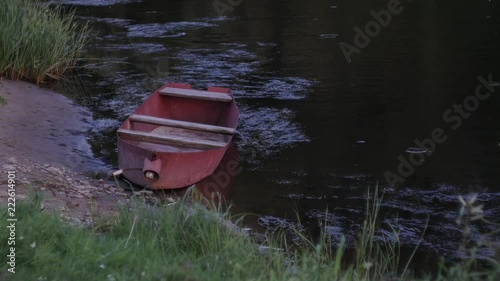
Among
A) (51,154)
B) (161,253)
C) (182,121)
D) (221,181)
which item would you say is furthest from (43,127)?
(161,253)

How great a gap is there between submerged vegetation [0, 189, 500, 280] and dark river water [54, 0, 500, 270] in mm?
2245

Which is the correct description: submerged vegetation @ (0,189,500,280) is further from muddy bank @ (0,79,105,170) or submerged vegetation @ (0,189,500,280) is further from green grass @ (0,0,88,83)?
green grass @ (0,0,88,83)

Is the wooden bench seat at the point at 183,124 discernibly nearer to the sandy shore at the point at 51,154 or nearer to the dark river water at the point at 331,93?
the dark river water at the point at 331,93

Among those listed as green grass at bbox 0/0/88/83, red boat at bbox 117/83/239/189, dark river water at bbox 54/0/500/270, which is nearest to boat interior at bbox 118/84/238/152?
red boat at bbox 117/83/239/189

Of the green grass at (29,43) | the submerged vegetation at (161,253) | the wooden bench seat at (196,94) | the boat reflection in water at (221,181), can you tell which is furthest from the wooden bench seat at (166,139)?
the green grass at (29,43)

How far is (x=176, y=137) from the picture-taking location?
9.48 metres

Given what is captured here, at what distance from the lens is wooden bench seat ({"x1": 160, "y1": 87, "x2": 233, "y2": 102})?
10945mm

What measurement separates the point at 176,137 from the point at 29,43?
4.61 meters

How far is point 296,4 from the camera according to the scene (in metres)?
21.5

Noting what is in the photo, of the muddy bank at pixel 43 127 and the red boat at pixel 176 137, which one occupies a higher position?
the red boat at pixel 176 137

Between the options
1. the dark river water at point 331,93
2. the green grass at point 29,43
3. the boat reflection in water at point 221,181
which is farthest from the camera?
the green grass at point 29,43

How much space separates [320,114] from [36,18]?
5.19 m

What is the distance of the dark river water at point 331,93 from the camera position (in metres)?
8.61

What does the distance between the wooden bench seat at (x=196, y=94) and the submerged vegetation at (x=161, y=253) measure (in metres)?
4.74
